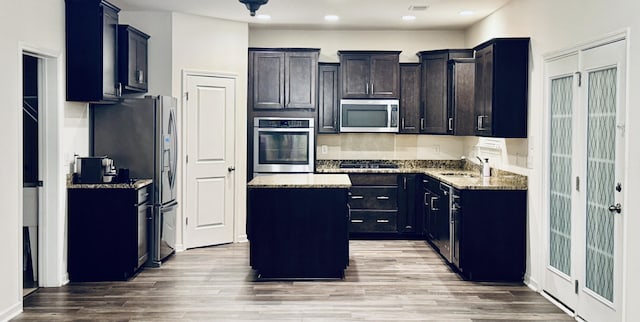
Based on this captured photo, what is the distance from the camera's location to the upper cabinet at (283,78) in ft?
26.1

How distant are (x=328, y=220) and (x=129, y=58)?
249 centimetres

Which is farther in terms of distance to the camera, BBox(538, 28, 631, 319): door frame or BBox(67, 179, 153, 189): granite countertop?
BBox(67, 179, 153, 189): granite countertop

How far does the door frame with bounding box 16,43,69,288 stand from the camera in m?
5.52

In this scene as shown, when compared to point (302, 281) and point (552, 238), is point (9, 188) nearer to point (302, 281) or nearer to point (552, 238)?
point (302, 281)

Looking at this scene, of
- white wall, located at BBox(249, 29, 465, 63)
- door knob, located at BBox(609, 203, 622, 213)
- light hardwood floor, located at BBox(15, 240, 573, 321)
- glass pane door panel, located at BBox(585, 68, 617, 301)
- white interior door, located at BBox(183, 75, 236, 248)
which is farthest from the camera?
white wall, located at BBox(249, 29, 465, 63)

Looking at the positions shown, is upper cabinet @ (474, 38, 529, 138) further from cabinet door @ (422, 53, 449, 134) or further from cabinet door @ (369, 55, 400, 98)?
cabinet door @ (369, 55, 400, 98)

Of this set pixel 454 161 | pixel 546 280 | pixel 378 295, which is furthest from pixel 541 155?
pixel 454 161

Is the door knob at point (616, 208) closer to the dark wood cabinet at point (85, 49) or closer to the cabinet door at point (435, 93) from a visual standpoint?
the cabinet door at point (435, 93)

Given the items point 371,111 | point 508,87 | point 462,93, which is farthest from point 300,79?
point 508,87

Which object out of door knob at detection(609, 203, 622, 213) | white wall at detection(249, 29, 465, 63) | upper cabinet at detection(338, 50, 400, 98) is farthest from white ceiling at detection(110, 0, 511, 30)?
door knob at detection(609, 203, 622, 213)

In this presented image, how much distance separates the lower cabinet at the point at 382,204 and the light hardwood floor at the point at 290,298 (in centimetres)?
146

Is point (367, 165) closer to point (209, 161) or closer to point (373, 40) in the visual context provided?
point (373, 40)

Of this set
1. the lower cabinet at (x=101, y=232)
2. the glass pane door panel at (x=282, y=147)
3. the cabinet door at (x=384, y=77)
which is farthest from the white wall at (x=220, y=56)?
the cabinet door at (x=384, y=77)

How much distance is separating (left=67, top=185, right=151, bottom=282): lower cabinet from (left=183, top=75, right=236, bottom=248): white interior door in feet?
4.97
